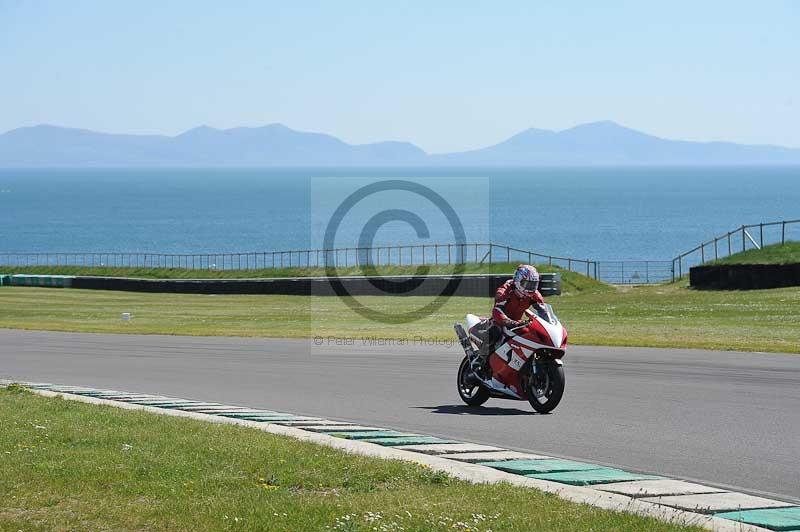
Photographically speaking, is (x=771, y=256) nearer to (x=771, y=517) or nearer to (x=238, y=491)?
(x=771, y=517)

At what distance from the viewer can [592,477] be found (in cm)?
972

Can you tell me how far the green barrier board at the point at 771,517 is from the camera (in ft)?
25.9

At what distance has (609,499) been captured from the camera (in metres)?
8.68

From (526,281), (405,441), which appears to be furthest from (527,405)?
(405,441)

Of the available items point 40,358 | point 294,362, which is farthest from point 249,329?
point 294,362

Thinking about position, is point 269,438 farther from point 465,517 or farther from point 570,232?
point 570,232

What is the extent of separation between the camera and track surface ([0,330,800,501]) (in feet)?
37.1

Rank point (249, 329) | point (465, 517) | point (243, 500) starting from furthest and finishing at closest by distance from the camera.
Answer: point (249, 329), point (243, 500), point (465, 517)

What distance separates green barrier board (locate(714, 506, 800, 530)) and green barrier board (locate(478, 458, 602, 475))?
206 cm

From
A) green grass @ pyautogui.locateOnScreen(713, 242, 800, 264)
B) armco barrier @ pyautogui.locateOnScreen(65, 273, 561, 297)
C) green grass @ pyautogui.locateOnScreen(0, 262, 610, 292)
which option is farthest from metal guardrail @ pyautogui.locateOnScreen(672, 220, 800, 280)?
green grass @ pyautogui.locateOnScreen(713, 242, 800, 264)

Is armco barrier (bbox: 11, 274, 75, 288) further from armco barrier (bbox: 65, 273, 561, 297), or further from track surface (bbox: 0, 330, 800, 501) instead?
track surface (bbox: 0, 330, 800, 501)

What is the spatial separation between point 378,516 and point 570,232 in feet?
496

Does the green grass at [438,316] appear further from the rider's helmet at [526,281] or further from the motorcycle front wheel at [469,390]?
the rider's helmet at [526,281]

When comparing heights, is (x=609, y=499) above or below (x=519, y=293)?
below
